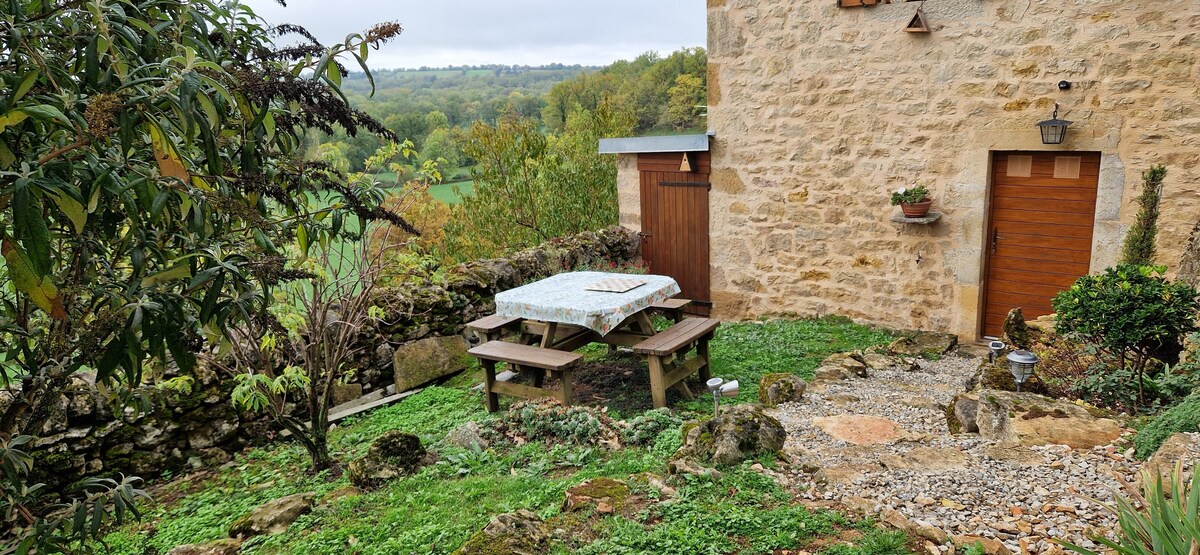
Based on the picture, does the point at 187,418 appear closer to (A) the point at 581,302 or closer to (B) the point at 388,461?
(B) the point at 388,461

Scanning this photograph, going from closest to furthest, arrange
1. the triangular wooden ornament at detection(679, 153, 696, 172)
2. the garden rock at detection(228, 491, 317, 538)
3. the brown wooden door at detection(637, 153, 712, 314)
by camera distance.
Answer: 1. the garden rock at detection(228, 491, 317, 538)
2. the triangular wooden ornament at detection(679, 153, 696, 172)
3. the brown wooden door at detection(637, 153, 712, 314)

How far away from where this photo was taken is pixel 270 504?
4.18 m

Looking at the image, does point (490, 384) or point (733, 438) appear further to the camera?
point (490, 384)

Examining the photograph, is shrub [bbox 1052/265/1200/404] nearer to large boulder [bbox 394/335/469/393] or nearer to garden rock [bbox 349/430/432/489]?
garden rock [bbox 349/430/432/489]

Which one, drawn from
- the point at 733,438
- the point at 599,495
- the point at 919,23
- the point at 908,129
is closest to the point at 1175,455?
the point at 733,438

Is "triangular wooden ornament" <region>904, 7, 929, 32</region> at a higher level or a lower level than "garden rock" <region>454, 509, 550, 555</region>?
higher

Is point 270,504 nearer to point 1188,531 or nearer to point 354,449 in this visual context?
point 354,449

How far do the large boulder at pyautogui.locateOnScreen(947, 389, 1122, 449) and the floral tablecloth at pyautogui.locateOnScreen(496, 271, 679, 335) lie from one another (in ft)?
7.61

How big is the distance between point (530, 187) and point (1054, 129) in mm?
7477

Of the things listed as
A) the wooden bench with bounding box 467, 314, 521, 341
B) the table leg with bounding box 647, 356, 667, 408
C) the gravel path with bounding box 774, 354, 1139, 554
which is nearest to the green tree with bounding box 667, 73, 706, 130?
the wooden bench with bounding box 467, 314, 521, 341

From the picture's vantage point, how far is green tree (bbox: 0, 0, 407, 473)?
5.01ft

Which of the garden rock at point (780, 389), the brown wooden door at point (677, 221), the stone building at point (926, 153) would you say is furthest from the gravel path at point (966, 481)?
the brown wooden door at point (677, 221)

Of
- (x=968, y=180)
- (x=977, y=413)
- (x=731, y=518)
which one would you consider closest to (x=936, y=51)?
(x=968, y=180)

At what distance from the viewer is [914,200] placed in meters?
7.36
